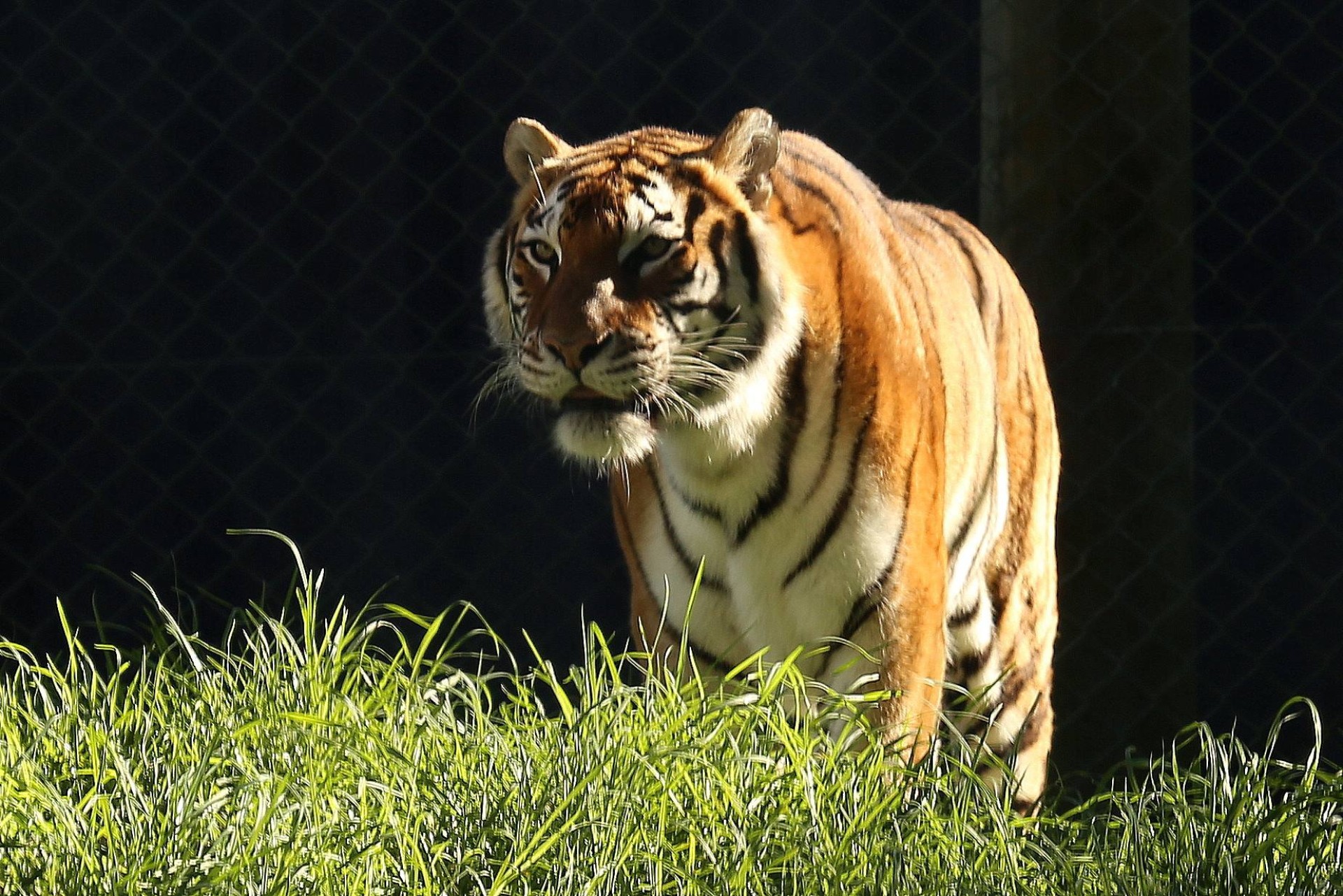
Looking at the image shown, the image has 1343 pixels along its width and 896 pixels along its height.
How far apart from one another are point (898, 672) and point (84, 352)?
248cm

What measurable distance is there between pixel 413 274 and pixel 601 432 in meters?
1.75

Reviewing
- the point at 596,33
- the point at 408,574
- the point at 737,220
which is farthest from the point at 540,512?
the point at 737,220

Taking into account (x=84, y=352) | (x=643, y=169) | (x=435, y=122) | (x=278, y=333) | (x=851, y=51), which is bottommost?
(x=84, y=352)

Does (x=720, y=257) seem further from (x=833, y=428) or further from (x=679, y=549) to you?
(x=679, y=549)

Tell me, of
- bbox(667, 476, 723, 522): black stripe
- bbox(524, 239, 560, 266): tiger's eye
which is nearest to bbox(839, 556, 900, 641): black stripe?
bbox(667, 476, 723, 522): black stripe

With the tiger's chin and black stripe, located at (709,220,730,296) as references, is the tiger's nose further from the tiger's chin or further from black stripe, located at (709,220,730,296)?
black stripe, located at (709,220,730,296)

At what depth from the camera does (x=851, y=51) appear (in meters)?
3.96

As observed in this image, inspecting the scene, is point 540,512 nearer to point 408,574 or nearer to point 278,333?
point 408,574

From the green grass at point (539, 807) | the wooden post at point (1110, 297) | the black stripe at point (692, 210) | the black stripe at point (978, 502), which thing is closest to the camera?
the green grass at point (539, 807)

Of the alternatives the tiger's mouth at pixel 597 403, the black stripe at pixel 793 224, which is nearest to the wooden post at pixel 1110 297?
the black stripe at pixel 793 224

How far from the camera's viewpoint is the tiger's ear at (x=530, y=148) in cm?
269

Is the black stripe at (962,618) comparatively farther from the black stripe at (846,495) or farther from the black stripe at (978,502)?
the black stripe at (846,495)

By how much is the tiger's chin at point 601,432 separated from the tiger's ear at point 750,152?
0.41m

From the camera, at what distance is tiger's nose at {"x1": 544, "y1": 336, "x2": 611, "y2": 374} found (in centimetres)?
236
